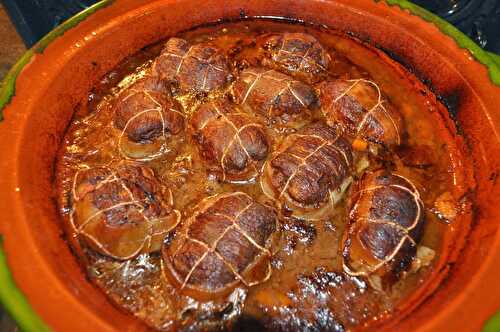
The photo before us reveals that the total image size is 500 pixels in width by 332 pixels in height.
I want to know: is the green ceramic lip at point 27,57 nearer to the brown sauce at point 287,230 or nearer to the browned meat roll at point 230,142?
the brown sauce at point 287,230

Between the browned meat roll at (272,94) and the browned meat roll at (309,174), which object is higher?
the browned meat roll at (272,94)

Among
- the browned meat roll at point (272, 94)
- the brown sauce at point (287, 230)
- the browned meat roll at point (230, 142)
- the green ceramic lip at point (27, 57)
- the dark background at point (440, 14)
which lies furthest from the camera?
the dark background at point (440, 14)

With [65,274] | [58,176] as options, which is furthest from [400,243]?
Answer: [58,176]

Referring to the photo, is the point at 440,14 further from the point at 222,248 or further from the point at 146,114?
the point at 222,248

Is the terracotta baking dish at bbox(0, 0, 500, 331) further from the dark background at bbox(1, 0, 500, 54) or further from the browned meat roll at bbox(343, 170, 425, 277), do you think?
the dark background at bbox(1, 0, 500, 54)

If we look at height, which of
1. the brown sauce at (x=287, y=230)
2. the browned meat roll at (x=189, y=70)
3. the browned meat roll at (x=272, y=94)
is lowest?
the brown sauce at (x=287, y=230)

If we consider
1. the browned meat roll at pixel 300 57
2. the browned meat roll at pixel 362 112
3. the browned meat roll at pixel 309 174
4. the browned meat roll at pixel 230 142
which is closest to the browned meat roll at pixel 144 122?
the browned meat roll at pixel 230 142
